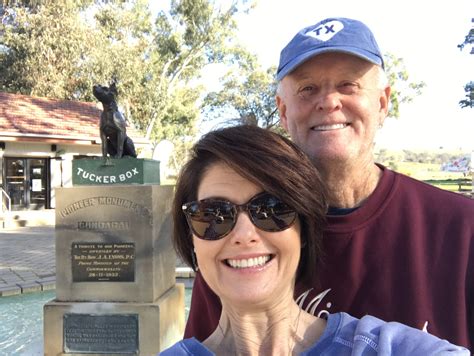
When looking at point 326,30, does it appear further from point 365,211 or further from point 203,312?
point 203,312

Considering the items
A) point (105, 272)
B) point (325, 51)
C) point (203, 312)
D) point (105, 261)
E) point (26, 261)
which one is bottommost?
point (26, 261)

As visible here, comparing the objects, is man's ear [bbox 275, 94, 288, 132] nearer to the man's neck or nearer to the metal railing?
the man's neck

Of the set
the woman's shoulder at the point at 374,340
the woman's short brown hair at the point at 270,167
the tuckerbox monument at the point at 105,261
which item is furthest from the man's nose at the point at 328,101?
the tuckerbox monument at the point at 105,261

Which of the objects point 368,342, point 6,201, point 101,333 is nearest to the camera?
point 368,342

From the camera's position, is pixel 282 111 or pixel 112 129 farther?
pixel 112 129

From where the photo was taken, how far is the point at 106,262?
4.45 metres

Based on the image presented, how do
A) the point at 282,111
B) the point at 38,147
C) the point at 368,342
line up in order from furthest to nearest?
the point at 38,147 → the point at 282,111 → the point at 368,342

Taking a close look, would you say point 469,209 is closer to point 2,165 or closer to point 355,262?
point 355,262

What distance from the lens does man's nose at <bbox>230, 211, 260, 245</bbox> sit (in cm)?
134

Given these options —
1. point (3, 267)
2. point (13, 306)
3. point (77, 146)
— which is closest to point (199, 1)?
point (77, 146)

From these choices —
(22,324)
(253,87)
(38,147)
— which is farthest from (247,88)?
(22,324)

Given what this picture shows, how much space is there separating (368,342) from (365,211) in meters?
0.52

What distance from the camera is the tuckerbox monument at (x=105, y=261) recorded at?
438 centimetres

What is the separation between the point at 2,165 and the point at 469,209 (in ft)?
Result: 57.7
